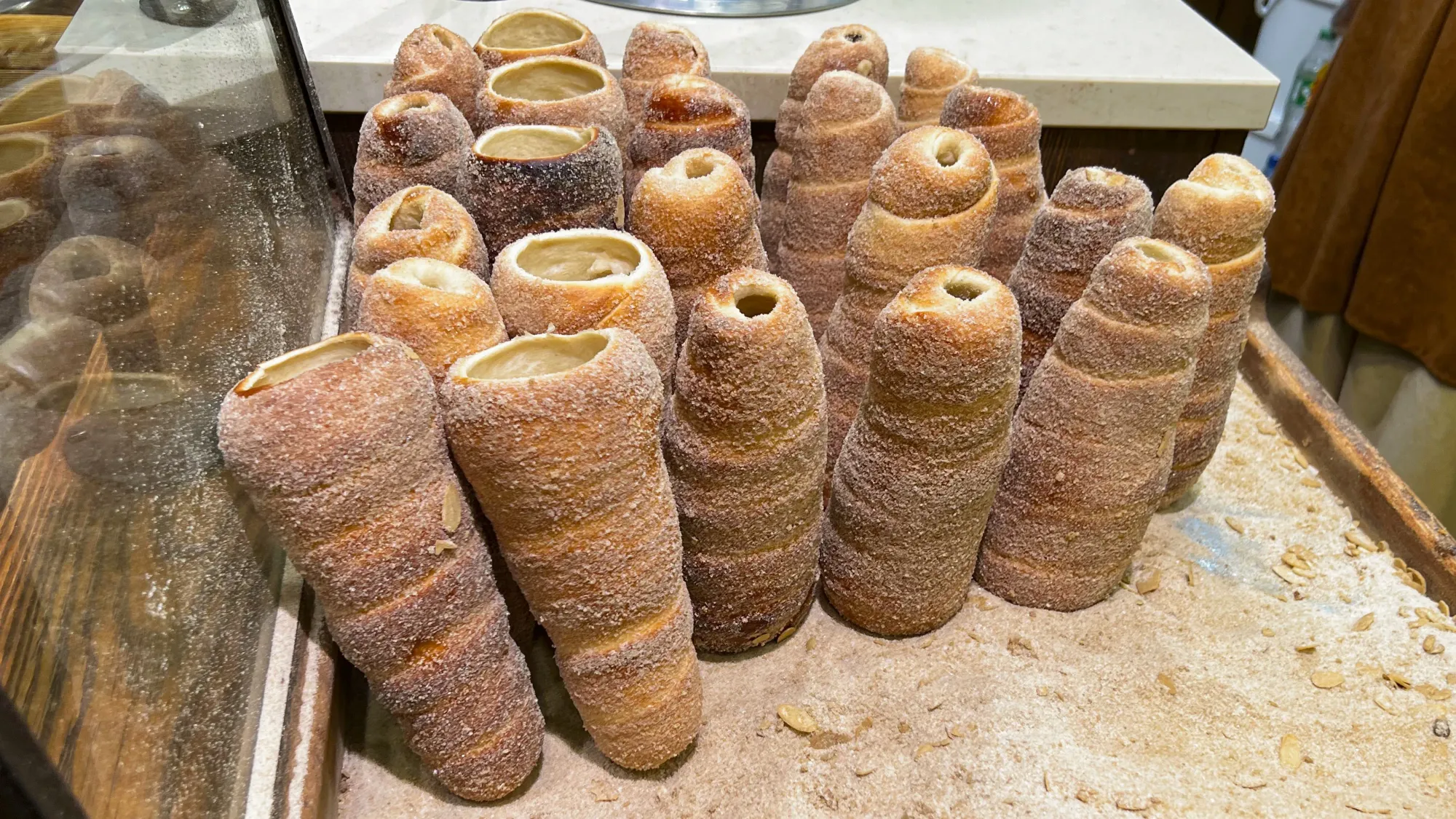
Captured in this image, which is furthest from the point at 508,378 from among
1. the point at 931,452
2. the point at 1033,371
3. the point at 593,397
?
the point at 1033,371

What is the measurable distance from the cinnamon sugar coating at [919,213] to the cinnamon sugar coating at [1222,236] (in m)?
0.19

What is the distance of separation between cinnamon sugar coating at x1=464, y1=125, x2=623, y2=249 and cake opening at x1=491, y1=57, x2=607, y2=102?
0.48 ft

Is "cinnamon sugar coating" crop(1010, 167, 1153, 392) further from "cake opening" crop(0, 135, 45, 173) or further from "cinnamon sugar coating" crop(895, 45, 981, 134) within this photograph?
"cake opening" crop(0, 135, 45, 173)

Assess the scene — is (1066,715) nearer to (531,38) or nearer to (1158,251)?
(1158,251)

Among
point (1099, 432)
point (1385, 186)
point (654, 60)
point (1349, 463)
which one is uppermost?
point (654, 60)

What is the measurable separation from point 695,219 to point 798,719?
502mm

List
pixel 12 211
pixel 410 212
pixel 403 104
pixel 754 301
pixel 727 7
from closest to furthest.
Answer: pixel 12 211 < pixel 754 301 < pixel 410 212 < pixel 403 104 < pixel 727 7

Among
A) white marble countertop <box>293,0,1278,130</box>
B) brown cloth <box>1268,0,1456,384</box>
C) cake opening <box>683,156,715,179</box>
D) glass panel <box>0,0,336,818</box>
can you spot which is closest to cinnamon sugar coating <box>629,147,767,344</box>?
cake opening <box>683,156,715,179</box>

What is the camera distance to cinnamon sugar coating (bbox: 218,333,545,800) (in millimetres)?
611

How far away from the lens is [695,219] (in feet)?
2.85

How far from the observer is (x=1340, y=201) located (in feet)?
5.44

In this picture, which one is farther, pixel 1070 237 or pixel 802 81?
pixel 802 81

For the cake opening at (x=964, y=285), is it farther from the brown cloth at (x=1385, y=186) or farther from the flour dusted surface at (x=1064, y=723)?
the brown cloth at (x=1385, y=186)

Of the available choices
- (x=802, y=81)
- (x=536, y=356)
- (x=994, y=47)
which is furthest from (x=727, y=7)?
(x=536, y=356)
